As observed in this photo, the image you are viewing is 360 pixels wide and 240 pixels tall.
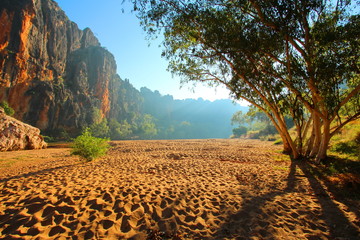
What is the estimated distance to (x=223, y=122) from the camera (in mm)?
174000

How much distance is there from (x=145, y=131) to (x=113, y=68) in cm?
3536

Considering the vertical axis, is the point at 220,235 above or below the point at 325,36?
below

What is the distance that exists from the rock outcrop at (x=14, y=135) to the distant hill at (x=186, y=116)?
107m

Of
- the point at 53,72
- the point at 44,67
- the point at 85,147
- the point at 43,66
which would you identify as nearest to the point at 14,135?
the point at 85,147

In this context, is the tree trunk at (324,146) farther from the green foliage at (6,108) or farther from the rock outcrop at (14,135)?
the green foliage at (6,108)

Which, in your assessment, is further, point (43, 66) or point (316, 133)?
point (43, 66)

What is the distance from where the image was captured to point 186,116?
6560 inches

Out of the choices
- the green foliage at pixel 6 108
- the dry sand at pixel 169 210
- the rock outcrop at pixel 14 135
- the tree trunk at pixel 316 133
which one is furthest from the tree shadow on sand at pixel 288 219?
the green foliage at pixel 6 108

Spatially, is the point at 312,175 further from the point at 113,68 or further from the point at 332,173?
the point at 113,68

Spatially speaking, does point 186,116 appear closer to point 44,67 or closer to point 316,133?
point 44,67

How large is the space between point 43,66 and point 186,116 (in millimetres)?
129889

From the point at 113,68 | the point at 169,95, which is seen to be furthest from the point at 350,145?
the point at 169,95

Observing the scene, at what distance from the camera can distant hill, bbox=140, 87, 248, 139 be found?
138m

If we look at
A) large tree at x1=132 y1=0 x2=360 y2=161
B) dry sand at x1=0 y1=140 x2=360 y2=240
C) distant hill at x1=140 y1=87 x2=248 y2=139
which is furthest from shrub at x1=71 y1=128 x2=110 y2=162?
distant hill at x1=140 y1=87 x2=248 y2=139
